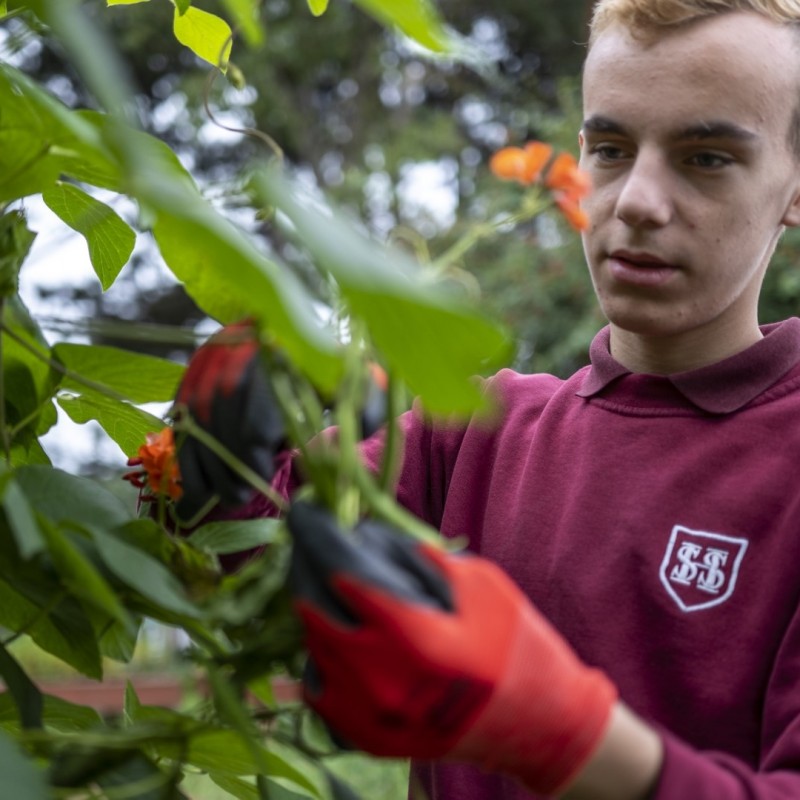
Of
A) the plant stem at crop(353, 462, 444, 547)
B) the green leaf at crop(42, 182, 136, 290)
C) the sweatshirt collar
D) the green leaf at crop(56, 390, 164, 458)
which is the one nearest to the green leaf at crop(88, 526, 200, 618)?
the plant stem at crop(353, 462, 444, 547)

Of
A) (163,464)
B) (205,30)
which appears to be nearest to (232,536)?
(163,464)

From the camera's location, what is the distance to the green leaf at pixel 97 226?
842 mm

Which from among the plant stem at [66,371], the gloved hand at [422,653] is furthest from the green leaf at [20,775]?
the plant stem at [66,371]

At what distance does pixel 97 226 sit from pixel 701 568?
1.64 feet

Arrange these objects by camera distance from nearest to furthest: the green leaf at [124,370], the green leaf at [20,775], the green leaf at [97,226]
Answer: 1. the green leaf at [20,775]
2. the green leaf at [124,370]
3. the green leaf at [97,226]

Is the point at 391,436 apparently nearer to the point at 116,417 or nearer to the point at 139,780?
the point at 139,780

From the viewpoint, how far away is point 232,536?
2.34 ft

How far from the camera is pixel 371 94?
11062mm

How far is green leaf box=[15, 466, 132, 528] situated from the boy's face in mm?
449

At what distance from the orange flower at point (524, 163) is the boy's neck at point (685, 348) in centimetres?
39

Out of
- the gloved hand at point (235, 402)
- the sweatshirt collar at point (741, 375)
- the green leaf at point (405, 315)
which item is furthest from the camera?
the sweatshirt collar at point (741, 375)

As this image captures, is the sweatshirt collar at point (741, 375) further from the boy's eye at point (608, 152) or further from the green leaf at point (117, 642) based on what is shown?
the green leaf at point (117, 642)

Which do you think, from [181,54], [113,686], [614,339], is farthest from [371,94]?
[614,339]

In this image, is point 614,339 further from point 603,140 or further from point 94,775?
point 94,775
